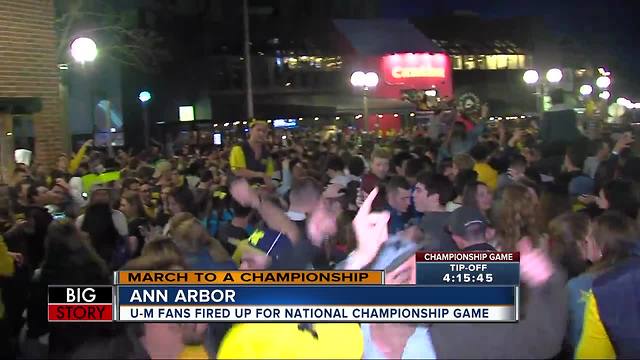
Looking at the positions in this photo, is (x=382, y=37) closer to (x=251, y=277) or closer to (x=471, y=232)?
(x=471, y=232)

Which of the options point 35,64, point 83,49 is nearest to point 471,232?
point 83,49

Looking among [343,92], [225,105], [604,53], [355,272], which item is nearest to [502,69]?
[604,53]

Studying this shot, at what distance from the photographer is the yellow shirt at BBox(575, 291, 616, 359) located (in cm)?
355

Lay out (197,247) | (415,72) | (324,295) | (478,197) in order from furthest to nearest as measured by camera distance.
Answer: (415,72) → (478,197) → (197,247) → (324,295)

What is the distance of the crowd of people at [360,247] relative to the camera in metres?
3.50

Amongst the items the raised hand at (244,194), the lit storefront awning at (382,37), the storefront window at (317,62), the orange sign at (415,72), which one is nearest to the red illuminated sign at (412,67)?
the orange sign at (415,72)

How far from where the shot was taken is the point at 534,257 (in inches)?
150

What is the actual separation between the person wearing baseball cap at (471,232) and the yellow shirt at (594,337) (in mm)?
560

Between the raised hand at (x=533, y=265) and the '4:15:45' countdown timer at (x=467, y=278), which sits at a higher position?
the raised hand at (x=533, y=265)

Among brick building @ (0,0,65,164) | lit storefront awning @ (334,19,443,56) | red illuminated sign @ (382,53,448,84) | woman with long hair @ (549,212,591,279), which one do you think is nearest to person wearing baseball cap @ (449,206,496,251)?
woman with long hair @ (549,212,591,279)

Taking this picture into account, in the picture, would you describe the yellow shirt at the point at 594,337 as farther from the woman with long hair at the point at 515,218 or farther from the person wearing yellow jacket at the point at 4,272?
the person wearing yellow jacket at the point at 4,272

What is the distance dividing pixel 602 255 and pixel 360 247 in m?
1.26

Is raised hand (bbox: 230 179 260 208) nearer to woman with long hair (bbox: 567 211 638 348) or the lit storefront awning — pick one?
woman with long hair (bbox: 567 211 638 348)

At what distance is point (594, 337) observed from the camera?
11.7ft
